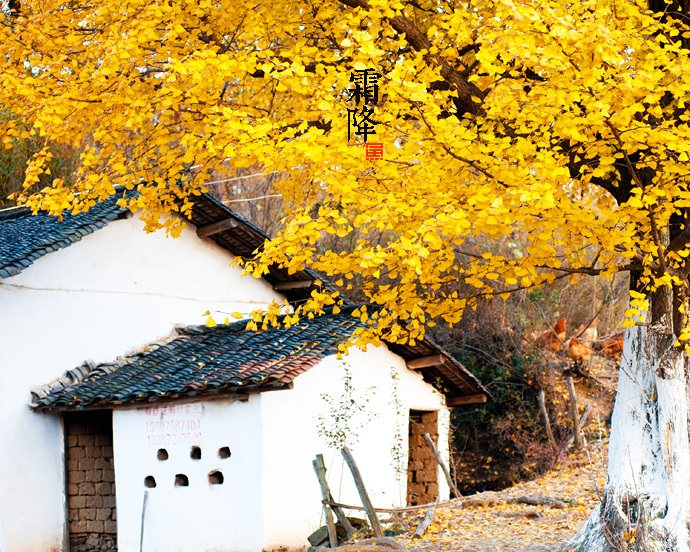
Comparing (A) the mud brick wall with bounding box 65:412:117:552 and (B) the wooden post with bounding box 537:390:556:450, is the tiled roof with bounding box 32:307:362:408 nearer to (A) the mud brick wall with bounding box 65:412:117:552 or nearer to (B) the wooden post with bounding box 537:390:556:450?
(A) the mud brick wall with bounding box 65:412:117:552

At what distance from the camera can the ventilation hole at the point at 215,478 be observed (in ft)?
32.1

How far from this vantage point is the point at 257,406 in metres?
9.64

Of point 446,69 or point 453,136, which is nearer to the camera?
point 453,136

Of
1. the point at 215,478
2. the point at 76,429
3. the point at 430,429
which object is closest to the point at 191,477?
the point at 215,478

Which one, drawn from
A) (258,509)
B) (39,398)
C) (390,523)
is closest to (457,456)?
(390,523)

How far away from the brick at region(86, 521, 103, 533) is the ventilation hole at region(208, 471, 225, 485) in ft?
8.44

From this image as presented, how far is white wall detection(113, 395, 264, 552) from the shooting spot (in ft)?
31.2

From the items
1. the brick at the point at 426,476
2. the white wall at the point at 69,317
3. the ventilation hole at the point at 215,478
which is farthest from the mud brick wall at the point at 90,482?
the brick at the point at 426,476

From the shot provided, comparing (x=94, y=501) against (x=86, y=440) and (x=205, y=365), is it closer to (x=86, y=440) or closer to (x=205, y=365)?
(x=86, y=440)

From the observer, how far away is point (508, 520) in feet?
31.4

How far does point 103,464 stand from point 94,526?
890 millimetres

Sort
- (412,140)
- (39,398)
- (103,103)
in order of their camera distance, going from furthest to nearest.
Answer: (39,398) < (103,103) < (412,140)

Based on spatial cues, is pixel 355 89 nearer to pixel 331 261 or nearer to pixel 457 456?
pixel 331 261

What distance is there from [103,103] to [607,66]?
4.58m
